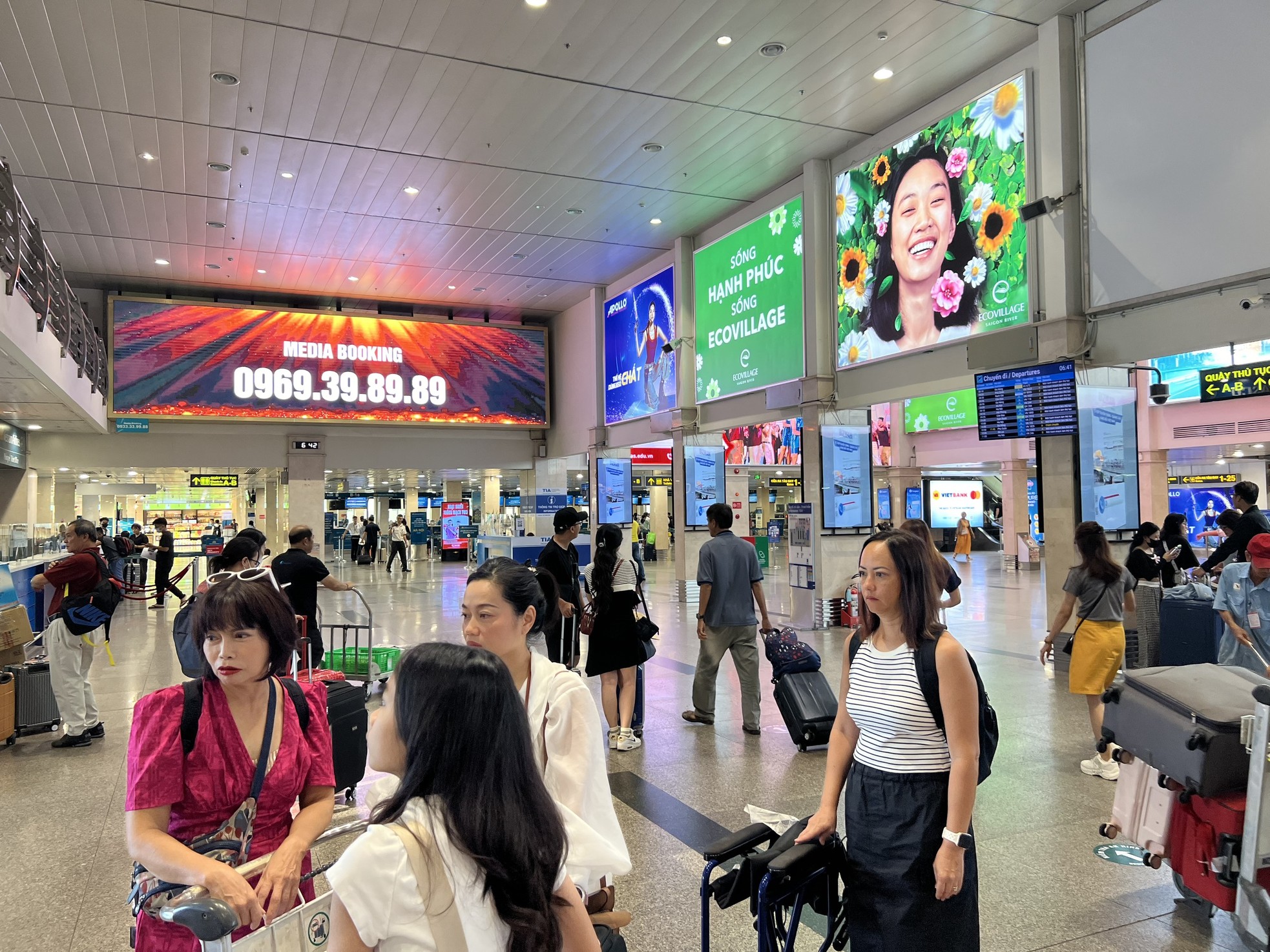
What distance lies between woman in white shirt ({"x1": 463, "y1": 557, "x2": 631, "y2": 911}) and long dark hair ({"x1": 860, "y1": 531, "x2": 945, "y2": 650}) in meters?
0.82

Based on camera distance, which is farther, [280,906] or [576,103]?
[576,103]

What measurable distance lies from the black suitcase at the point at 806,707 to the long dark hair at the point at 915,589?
3.40m

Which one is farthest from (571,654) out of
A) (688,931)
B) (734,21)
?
(734,21)

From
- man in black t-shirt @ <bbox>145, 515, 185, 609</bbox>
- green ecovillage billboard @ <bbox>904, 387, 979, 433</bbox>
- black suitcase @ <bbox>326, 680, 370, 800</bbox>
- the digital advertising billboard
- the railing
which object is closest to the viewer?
black suitcase @ <bbox>326, 680, 370, 800</bbox>

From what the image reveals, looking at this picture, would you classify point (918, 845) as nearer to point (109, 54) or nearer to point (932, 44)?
point (932, 44)

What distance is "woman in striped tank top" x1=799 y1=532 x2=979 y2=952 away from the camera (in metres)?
2.02

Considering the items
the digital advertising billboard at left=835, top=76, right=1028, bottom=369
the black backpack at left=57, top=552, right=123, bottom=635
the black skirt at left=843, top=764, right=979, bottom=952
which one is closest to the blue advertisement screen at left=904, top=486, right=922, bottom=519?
the digital advertising billboard at left=835, top=76, right=1028, bottom=369

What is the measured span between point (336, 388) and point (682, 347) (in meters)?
7.93

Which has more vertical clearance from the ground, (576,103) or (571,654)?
(576,103)

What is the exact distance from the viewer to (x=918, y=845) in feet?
6.75

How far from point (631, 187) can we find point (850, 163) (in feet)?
10.2

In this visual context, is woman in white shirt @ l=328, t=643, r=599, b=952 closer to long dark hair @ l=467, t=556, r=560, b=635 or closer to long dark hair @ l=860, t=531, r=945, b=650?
long dark hair @ l=467, t=556, r=560, b=635

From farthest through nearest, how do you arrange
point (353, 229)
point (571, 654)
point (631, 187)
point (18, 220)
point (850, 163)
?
point (353, 229)
point (631, 187)
point (850, 163)
point (18, 220)
point (571, 654)

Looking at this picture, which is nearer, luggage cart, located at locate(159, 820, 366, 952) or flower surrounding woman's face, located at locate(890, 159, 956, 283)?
luggage cart, located at locate(159, 820, 366, 952)
